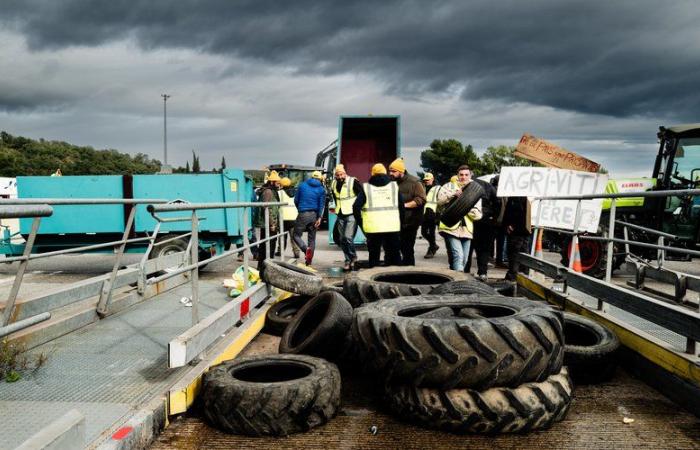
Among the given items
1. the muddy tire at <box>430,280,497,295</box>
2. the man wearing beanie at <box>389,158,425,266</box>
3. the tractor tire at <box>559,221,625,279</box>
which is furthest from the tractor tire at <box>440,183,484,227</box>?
the tractor tire at <box>559,221,625,279</box>

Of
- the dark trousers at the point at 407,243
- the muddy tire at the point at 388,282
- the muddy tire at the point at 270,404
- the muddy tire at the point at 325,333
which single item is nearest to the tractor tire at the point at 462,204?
the dark trousers at the point at 407,243

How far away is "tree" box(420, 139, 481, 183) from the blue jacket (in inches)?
2446

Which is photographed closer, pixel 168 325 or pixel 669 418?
pixel 669 418

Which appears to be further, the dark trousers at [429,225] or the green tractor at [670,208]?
the dark trousers at [429,225]

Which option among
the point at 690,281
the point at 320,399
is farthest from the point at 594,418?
the point at 690,281

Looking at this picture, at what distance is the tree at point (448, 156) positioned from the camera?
73.2m

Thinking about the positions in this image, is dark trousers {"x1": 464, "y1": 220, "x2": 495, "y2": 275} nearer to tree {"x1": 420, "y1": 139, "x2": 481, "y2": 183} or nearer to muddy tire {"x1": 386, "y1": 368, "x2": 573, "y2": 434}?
muddy tire {"x1": 386, "y1": 368, "x2": 573, "y2": 434}

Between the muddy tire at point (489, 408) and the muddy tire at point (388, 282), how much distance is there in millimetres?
1779

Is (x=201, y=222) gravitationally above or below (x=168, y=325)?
above

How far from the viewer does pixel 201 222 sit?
33.1ft

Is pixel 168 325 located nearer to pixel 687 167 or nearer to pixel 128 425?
pixel 128 425

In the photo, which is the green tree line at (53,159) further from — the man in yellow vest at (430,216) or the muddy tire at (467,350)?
the muddy tire at (467,350)

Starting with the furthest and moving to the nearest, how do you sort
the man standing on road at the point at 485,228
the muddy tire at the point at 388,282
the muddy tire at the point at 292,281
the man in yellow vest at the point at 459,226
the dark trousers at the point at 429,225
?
the dark trousers at the point at 429,225, the man standing on road at the point at 485,228, the man in yellow vest at the point at 459,226, the muddy tire at the point at 292,281, the muddy tire at the point at 388,282

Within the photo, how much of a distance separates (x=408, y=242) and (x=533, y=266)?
322 centimetres
